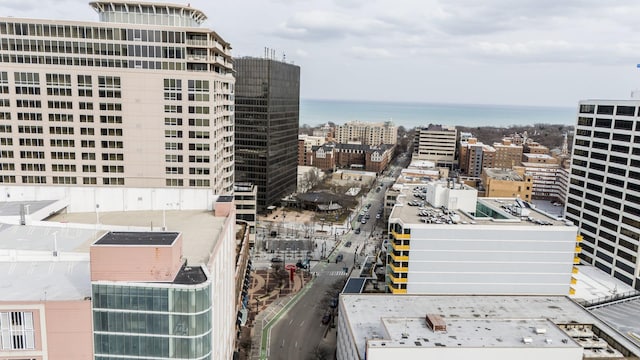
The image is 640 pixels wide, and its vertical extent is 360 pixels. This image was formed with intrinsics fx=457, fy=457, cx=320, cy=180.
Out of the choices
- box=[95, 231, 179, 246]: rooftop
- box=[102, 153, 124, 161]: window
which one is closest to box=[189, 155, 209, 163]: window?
box=[102, 153, 124, 161]: window

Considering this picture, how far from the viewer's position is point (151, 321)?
28.7 meters

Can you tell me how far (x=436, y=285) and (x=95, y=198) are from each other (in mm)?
40839

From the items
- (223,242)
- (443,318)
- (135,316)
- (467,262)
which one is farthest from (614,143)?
(135,316)

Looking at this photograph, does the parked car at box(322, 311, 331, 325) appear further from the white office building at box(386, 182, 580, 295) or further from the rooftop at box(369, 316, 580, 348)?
the rooftop at box(369, 316, 580, 348)

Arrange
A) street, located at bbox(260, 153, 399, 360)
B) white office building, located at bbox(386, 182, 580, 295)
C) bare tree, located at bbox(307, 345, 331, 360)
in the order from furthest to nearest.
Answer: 1. street, located at bbox(260, 153, 399, 360)
2. bare tree, located at bbox(307, 345, 331, 360)
3. white office building, located at bbox(386, 182, 580, 295)

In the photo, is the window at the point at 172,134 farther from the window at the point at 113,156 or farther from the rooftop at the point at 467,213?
the rooftop at the point at 467,213

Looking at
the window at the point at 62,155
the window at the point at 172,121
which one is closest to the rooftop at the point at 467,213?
the window at the point at 172,121

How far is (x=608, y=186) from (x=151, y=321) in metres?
71.4

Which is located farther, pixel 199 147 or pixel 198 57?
pixel 199 147

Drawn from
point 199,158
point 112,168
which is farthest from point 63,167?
point 199,158

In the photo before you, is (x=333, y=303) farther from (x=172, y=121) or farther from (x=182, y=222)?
(x=172, y=121)

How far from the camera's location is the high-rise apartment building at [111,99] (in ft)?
205

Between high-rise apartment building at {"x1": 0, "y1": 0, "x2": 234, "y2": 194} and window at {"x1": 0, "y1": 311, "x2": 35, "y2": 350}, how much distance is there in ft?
132

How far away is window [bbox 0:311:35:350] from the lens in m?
27.5
